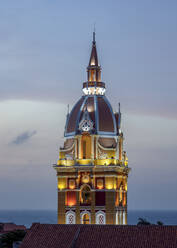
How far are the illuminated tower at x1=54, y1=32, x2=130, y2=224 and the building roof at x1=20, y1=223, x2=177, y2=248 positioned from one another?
15.2m

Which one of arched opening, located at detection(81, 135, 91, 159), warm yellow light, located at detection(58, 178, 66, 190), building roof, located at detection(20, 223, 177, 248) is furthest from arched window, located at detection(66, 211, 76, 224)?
building roof, located at detection(20, 223, 177, 248)

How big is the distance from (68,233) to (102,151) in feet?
60.9

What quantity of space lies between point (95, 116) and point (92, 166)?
5.73m

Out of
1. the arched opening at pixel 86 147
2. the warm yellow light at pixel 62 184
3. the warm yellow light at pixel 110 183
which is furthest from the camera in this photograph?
the warm yellow light at pixel 62 184

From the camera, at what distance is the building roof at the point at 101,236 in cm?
5697

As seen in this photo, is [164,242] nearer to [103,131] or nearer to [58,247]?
[58,247]

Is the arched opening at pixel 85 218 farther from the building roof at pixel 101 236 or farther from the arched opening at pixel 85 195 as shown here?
the building roof at pixel 101 236

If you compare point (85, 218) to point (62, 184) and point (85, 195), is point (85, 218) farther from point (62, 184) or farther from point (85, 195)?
point (62, 184)

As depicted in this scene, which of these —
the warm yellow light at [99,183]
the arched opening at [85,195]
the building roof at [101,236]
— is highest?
the warm yellow light at [99,183]

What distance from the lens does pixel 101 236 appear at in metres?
58.6

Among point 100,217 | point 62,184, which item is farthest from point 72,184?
point 100,217

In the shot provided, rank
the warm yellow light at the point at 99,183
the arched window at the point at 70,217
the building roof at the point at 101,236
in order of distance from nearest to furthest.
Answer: the building roof at the point at 101,236, the warm yellow light at the point at 99,183, the arched window at the point at 70,217

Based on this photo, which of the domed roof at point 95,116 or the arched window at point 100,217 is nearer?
the arched window at point 100,217

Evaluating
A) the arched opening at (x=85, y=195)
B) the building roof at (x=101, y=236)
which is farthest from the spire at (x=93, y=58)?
the building roof at (x=101, y=236)
